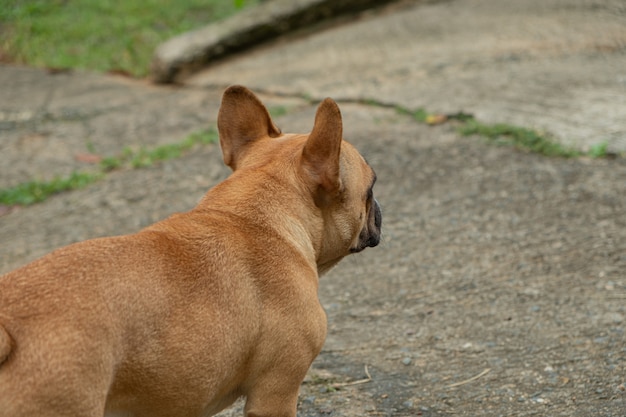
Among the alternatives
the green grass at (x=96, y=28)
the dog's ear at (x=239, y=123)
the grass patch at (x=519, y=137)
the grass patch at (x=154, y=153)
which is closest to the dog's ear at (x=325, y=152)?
the dog's ear at (x=239, y=123)

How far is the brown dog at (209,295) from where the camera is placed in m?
2.66

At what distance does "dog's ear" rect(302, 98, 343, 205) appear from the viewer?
3.42 m

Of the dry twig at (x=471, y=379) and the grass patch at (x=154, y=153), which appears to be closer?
the dry twig at (x=471, y=379)

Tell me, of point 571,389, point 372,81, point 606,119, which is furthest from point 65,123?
point 571,389

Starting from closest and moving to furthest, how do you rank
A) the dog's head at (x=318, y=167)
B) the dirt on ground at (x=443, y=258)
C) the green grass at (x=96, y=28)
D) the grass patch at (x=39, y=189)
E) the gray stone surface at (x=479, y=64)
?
1. the dog's head at (x=318, y=167)
2. the dirt on ground at (x=443, y=258)
3. the grass patch at (x=39, y=189)
4. the gray stone surface at (x=479, y=64)
5. the green grass at (x=96, y=28)

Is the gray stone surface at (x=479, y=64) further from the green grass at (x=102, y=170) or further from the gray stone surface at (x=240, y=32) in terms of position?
the green grass at (x=102, y=170)

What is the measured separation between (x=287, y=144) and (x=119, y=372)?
137cm

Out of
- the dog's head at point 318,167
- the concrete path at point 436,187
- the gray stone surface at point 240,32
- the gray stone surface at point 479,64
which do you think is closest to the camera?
the dog's head at point 318,167

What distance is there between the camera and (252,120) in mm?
3994

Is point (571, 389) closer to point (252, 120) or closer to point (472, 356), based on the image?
point (472, 356)

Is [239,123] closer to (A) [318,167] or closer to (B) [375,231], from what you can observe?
(A) [318,167]

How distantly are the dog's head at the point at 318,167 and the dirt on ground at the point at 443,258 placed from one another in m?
0.90

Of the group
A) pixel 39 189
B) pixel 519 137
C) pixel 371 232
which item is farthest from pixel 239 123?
pixel 39 189

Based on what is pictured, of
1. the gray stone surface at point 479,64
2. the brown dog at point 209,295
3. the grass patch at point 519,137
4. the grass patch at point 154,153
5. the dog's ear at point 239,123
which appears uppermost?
the dog's ear at point 239,123
